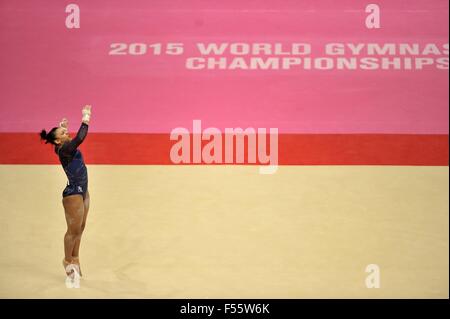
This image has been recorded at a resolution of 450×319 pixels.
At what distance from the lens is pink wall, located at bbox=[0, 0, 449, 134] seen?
12086 millimetres

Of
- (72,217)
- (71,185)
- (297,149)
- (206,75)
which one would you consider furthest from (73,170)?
(206,75)

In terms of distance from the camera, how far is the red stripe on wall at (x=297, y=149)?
438 inches

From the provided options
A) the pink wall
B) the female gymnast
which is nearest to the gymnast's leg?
the female gymnast

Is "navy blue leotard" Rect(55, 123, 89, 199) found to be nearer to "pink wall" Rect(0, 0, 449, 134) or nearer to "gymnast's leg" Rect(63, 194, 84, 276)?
"gymnast's leg" Rect(63, 194, 84, 276)

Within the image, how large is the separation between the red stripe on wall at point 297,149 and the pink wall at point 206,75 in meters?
0.22

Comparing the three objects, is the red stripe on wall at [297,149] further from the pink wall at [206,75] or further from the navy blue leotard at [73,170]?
the navy blue leotard at [73,170]

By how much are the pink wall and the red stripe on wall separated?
0.22 m

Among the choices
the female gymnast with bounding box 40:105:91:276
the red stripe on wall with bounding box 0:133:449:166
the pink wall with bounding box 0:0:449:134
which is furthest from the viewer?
the pink wall with bounding box 0:0:449:134

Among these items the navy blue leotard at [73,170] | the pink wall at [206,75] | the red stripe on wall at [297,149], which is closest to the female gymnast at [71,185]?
the navy blue leotard at [73,170]

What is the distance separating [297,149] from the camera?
11.5m

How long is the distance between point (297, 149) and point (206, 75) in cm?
240

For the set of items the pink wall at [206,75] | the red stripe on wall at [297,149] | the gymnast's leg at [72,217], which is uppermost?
the pink wall at [206,75]

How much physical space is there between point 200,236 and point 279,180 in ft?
6.30

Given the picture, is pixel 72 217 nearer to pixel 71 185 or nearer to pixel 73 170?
pixel 71 185
